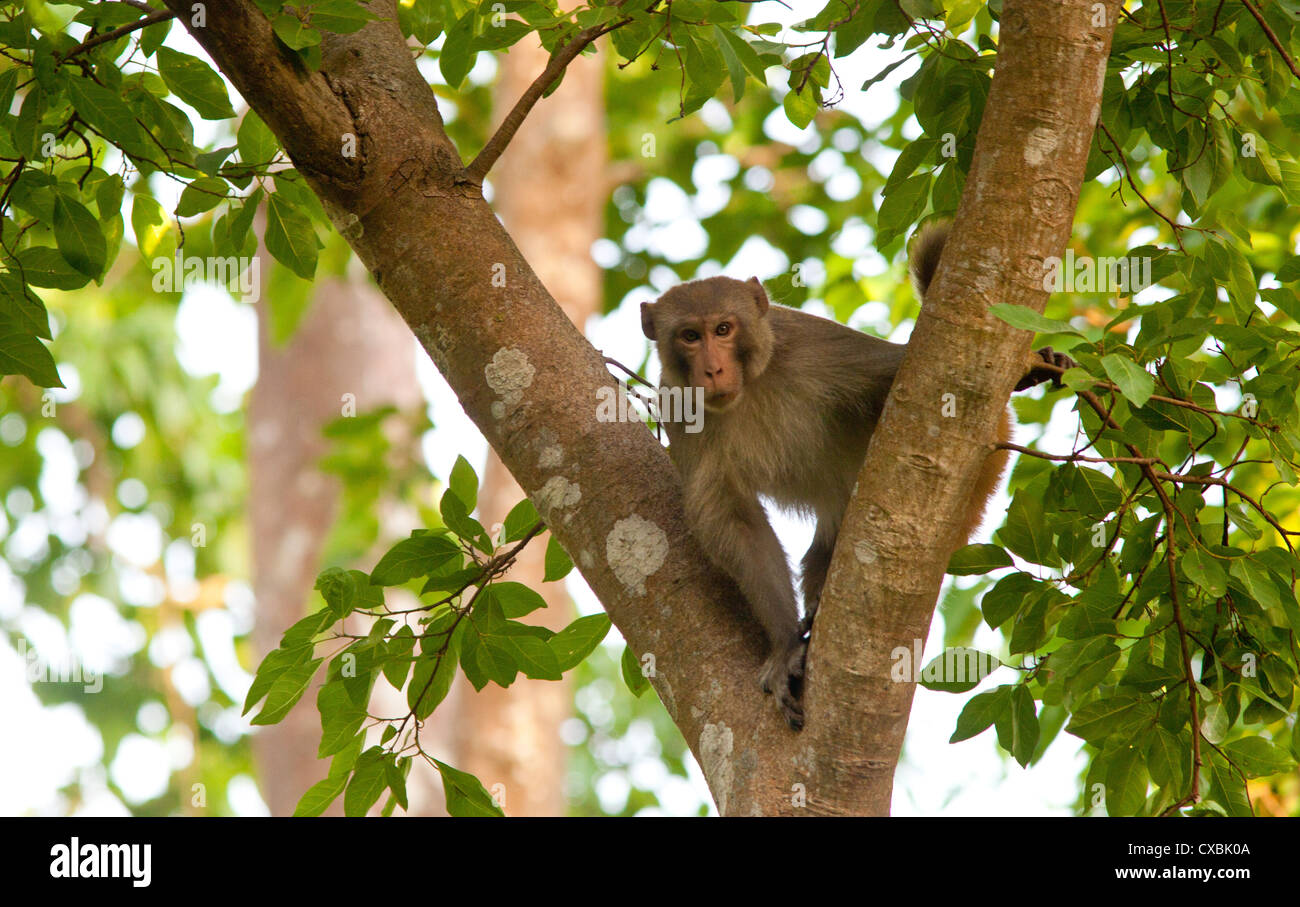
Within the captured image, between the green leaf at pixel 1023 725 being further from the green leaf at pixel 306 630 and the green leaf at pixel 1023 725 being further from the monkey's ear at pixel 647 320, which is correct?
the monkey's ear at pixel 647 320

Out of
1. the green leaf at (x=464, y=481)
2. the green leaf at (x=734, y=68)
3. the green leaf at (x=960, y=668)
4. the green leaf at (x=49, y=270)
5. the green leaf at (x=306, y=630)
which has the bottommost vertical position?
the green leaf at (x=960, y=668)

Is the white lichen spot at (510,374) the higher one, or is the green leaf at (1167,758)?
the white lichen spot at (510,374)

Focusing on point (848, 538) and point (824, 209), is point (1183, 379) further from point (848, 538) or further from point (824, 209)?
point (824, 209)

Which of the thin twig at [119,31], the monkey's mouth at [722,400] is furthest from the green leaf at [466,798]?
the thin twig at [119,31]

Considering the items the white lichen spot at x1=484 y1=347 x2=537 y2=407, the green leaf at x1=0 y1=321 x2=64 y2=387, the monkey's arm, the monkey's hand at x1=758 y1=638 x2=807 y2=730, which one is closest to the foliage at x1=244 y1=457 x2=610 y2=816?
the white lichen spot at x1=484 y1=347 x2=537 y2=407

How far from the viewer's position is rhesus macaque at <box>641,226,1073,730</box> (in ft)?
13.6

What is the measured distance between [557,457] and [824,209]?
553 cm

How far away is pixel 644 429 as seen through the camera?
3570 millimetres

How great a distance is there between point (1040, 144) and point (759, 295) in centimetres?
207

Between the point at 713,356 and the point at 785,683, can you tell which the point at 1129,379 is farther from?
the point at 713,356

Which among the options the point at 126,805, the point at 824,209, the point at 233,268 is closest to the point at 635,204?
the point at 824,209

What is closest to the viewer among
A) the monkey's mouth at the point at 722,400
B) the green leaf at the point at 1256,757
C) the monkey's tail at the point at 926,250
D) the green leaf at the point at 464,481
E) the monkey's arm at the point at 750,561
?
the green leaf at the point at 1256,757

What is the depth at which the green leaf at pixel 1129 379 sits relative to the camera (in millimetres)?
2271

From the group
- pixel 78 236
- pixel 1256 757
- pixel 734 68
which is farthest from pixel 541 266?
pixel 1256 757
